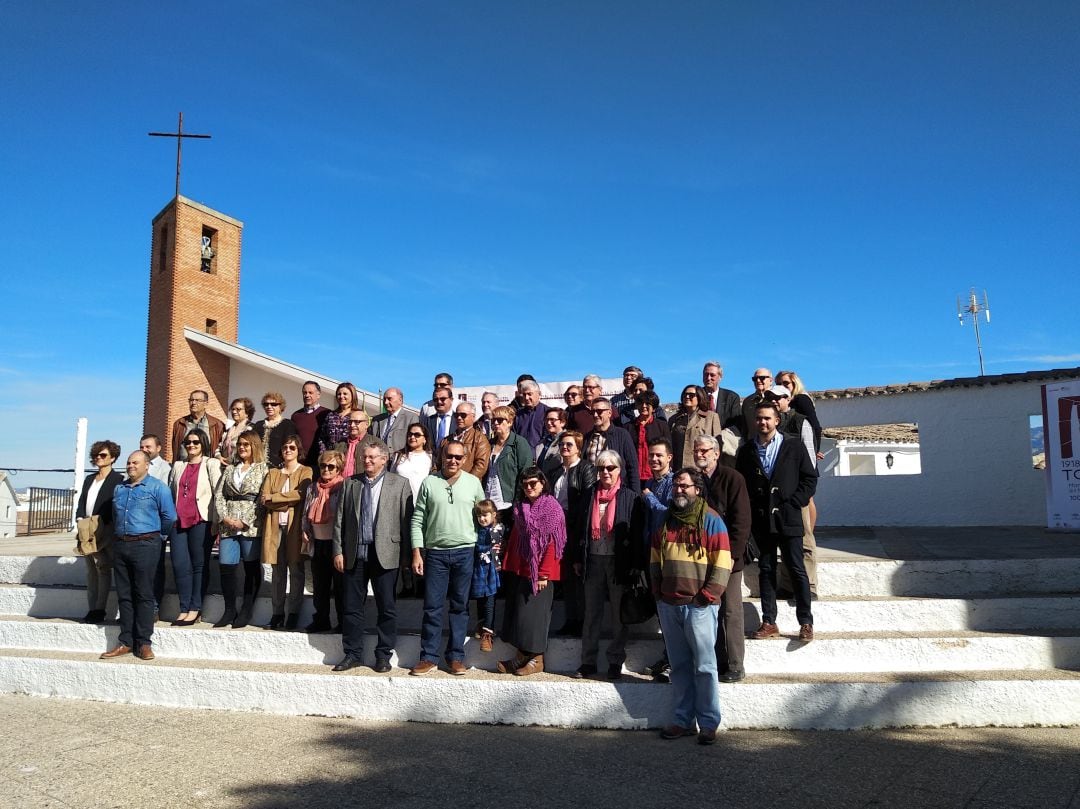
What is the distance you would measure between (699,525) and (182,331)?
1483 cm

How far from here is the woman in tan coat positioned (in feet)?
22.0

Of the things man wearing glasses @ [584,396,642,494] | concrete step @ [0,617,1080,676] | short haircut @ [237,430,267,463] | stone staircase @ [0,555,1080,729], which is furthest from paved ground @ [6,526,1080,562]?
short haircut @ [237,430,267,463]

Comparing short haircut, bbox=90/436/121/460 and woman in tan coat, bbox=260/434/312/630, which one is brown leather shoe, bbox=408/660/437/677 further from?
short haircut, bbox=90/436/121/460

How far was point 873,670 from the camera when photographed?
573 cm

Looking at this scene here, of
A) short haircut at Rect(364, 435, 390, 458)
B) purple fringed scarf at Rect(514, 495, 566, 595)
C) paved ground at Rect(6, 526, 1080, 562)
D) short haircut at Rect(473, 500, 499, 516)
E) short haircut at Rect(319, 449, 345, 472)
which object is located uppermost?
short haircut at Rect(364, 435, 390, 458)

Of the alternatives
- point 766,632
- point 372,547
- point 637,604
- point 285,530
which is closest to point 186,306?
point 285,530

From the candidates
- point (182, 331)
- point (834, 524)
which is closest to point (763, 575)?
point (834, 524)

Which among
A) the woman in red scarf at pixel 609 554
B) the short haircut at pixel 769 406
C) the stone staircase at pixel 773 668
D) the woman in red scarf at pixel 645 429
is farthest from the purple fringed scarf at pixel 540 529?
the short haircut at pixel 769 406

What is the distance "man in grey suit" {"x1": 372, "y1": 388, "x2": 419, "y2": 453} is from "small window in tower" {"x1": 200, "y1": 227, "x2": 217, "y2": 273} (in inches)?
486

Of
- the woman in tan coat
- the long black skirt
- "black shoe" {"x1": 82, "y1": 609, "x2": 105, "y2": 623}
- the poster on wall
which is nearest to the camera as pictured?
the long black skirt

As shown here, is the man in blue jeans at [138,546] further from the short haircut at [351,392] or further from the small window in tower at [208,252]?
the small window in tower at [208,252]

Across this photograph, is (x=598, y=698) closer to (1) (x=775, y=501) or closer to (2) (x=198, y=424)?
(1) (x=775, y=501)

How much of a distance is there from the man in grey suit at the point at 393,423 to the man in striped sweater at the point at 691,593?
3138 millimetres

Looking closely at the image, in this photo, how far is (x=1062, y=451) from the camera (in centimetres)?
1059
